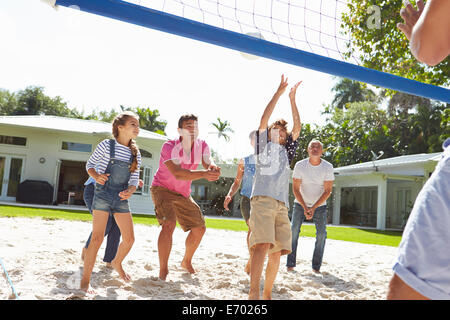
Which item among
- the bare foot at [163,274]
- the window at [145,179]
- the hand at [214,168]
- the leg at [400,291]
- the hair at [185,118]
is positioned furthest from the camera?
the window at [145,179]

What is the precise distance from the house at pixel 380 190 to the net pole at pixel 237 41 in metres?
11.7

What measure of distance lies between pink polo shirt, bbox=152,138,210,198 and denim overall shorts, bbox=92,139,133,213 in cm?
41

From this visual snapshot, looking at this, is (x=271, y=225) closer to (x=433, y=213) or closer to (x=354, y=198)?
(x=433, y=213)

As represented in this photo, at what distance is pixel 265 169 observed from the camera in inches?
118

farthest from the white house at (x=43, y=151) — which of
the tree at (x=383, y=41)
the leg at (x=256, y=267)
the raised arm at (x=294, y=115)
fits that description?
the leg at (x=256, y=267)

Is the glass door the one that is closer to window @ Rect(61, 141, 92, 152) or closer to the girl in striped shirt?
window @ Rect(61, 141, 92, 152)

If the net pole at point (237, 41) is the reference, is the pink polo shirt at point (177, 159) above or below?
below

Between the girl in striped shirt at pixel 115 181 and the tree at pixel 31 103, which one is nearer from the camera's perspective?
the girl in striped shirt at pixel 115 181

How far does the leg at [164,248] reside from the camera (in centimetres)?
359

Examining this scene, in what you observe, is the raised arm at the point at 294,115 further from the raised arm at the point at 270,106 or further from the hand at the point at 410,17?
the hand at the point at 410,17

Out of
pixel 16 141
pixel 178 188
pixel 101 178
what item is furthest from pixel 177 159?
pixel 16 141

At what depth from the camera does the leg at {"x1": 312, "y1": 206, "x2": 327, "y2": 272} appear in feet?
15.2

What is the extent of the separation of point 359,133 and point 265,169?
2596 centimetres
